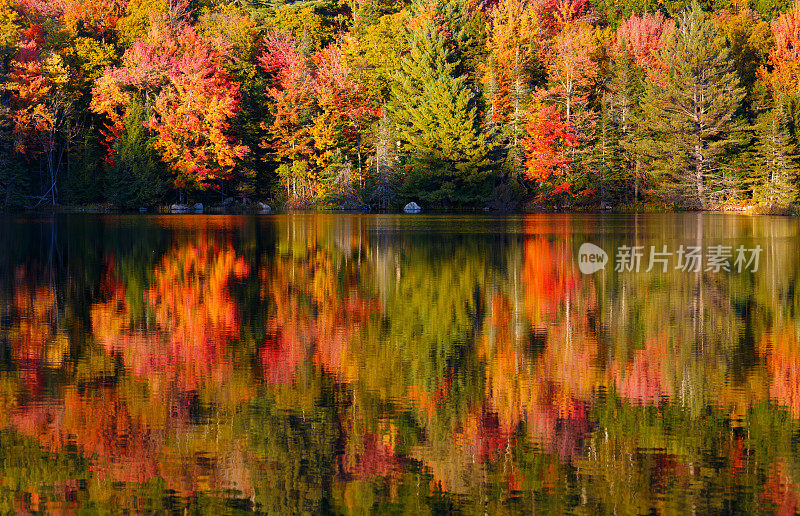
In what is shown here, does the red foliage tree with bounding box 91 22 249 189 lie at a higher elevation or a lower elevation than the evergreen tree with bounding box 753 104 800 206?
higher

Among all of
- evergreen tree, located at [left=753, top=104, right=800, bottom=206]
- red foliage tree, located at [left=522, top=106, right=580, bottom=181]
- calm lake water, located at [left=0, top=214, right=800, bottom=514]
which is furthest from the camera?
red foliage tree, located at [left=522, top=106, right=580, bottom=181]

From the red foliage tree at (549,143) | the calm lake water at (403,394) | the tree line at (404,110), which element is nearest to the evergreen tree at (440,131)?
the tree line at (404,110)

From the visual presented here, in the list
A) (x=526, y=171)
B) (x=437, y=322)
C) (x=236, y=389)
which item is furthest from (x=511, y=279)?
(x=526, y=171)

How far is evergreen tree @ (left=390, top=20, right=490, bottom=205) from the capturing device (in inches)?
1681

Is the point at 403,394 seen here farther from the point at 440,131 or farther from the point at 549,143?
the point at 549,143

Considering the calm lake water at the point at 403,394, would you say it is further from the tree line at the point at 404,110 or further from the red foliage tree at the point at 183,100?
the red foliage tree at the point at 183,100

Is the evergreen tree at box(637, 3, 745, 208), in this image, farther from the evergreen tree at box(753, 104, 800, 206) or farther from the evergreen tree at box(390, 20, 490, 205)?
the evergreen tree at box(390, 20, 490, 205)

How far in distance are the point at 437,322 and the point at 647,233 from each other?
50.7 feet

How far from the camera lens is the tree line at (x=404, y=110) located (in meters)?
42.3

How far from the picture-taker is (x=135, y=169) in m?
43.4

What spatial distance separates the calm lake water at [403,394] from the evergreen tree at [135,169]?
3181 cm

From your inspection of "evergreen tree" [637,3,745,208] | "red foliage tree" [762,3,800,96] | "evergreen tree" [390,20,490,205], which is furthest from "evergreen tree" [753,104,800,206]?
"evergreen tree" [390,20,490,205]

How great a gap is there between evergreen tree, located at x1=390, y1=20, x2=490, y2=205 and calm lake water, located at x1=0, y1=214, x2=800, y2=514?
30114 millimetres

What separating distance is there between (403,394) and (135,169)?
39.9 metres
